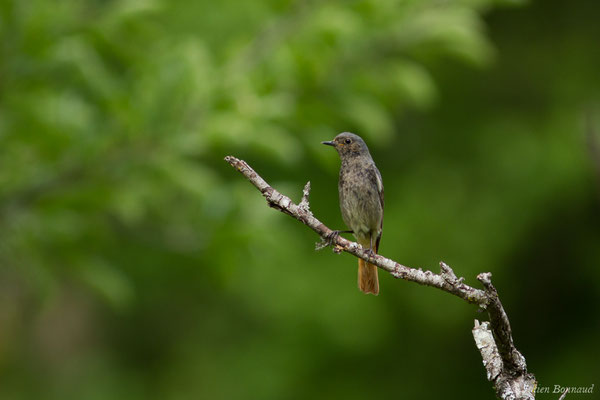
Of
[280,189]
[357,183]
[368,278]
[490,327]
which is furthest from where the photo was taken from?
[280,189]

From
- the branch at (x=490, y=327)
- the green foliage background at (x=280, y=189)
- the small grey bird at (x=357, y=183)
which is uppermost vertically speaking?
the green foliage background at (x=280, y=189)

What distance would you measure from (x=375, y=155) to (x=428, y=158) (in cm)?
Answer: 60

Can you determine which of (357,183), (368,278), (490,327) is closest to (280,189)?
(357,183)

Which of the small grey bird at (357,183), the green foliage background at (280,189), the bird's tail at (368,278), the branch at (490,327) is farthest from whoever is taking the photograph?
the green foliage background at (280,189)

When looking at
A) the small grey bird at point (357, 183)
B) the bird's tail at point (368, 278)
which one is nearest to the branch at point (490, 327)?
the bird's tail at point (368, 278)

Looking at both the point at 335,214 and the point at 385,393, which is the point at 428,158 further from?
the point at 385,393

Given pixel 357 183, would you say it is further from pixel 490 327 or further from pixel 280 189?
pixel 490 327

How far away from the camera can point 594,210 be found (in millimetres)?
7746

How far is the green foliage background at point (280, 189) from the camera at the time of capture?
4984mm

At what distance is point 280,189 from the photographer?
5.15m

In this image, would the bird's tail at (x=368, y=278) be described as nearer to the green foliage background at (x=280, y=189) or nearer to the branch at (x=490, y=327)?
the green foliage background at (x=280, y=189)

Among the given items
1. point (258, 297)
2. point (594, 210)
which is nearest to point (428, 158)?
point (594, 210)

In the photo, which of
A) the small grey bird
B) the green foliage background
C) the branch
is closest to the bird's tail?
the small grey bird

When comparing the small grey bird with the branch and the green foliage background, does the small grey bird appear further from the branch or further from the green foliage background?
the branch
